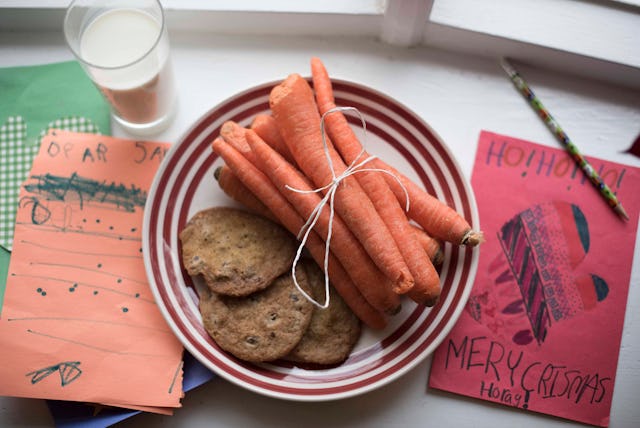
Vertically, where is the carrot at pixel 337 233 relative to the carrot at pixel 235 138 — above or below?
below

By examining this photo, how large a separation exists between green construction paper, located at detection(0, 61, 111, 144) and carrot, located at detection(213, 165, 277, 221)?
0.94 ft

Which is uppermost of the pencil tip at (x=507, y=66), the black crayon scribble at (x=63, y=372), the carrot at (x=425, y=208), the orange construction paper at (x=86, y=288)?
the pencil tip at (x=507, y=66)

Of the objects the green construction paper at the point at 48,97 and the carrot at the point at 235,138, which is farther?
the green construction paper at the point at 48,97

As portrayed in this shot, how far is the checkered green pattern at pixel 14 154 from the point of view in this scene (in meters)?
1.05

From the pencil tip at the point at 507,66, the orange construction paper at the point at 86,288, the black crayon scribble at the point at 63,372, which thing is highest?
the pencil tip at the point at 507,66

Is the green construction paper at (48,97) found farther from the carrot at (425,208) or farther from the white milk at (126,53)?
the carrot at (425,208)

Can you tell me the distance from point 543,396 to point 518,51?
2.29 ft

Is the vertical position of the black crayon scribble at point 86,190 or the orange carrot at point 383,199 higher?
the orange carrot at point 383,199

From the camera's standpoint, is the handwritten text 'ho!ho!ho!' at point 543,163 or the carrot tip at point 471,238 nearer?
the carrot tip at point 471,238

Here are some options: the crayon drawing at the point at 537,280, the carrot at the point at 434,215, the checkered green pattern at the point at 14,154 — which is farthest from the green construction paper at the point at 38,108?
the crayon drawing at the point at 537,280

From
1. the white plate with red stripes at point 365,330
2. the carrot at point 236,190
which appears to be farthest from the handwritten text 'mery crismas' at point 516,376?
the carrot at point 236,190

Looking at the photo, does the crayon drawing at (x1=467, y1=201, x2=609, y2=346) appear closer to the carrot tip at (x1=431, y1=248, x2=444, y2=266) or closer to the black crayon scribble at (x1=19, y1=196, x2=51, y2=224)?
the carrot tip at (x1=431, y1=248, x2=444, y2=266)

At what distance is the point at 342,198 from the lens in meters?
0.92

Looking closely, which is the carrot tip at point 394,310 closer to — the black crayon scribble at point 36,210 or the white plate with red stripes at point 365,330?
the white plate with red stripes at point 365,330
